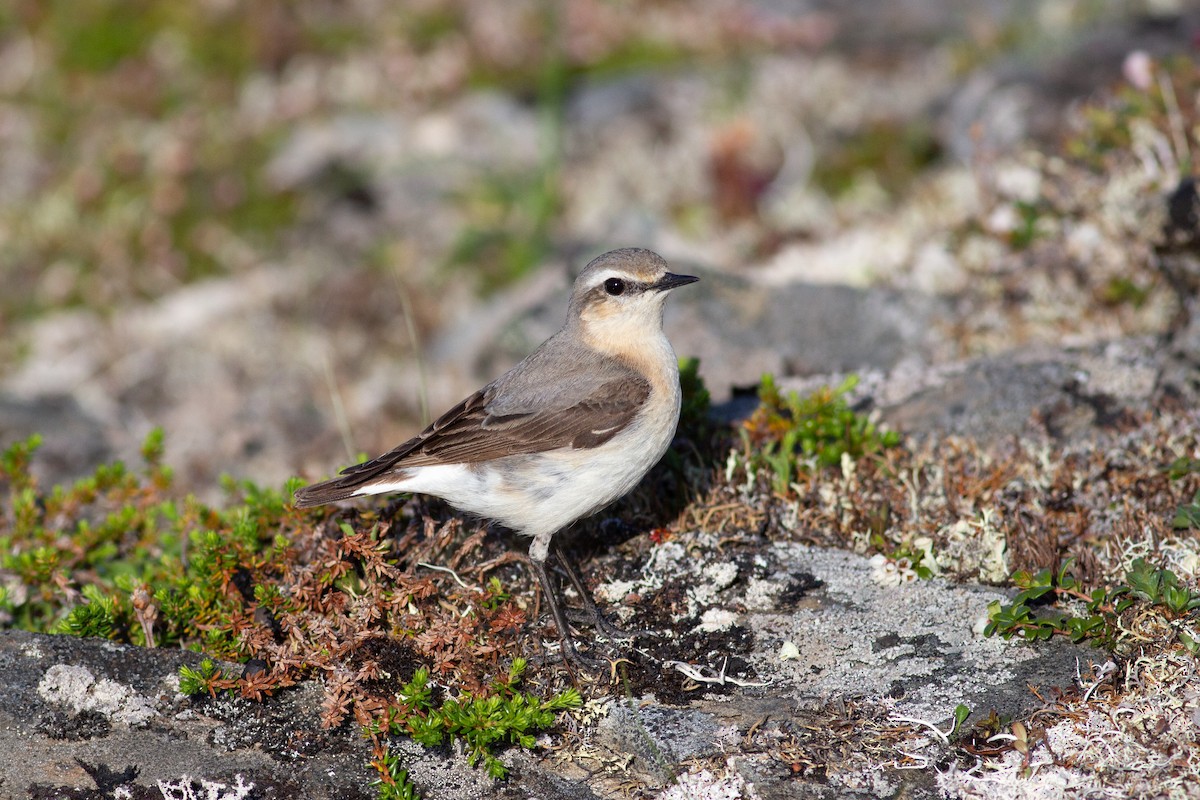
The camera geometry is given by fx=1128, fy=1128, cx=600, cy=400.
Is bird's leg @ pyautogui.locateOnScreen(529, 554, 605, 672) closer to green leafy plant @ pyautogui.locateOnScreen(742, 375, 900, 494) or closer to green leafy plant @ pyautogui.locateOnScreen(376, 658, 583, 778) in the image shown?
green leafy plant @ pyautogui.locateOnScreen(376, 658, 583, 778)

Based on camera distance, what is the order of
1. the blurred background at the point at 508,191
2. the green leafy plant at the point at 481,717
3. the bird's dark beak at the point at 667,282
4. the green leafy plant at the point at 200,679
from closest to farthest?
the green leafy plant at the point at 481,717
the green leafy plant at the point at 200,679
the bird's dark beak at the point at 667,282
the blurred background at the point at 508,191

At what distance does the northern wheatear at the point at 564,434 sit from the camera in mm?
6684

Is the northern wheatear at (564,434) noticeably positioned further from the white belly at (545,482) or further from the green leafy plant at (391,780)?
the green leafy plant at (391,780)

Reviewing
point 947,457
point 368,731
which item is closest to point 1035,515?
point 947,457

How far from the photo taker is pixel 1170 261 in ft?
30.0

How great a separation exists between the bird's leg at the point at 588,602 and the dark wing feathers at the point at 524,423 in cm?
68

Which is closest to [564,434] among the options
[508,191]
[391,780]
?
[391,780]

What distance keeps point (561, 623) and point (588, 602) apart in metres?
0.29

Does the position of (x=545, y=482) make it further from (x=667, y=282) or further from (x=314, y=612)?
(x=667, y=282)

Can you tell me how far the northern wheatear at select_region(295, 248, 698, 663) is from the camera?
6684 mm

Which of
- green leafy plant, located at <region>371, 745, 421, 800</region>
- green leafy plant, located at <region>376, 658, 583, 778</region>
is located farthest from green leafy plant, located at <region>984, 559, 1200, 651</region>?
green leafy plant, located at <region>371, 745, 421, 800</region>

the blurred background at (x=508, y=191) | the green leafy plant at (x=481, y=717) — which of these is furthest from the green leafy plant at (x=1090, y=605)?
the blurred background at (x=508, y=191)

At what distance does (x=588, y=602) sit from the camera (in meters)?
6.59

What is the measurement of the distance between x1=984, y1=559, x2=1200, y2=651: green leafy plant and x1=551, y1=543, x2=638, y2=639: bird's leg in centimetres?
204
